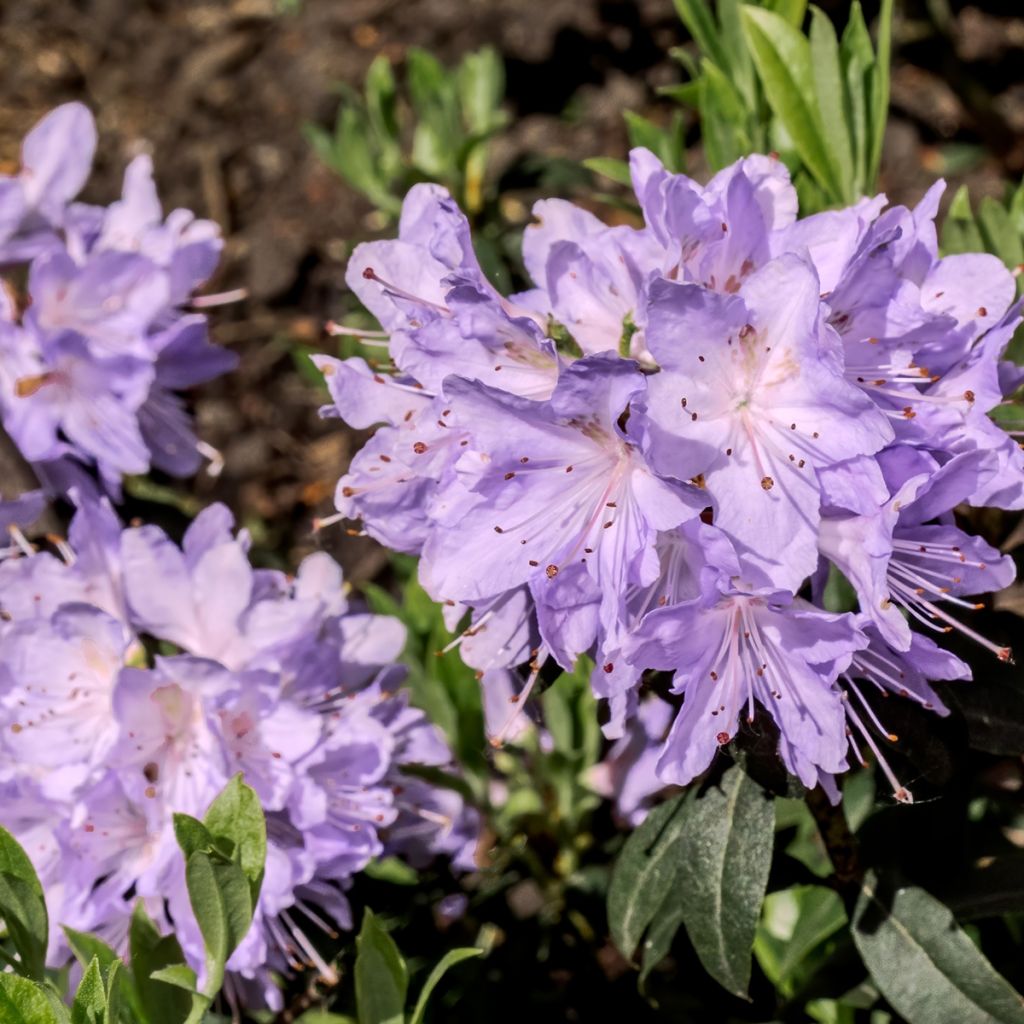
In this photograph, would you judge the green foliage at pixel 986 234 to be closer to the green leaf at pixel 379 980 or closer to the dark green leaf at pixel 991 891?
the dark green leaf at pixel 991 891

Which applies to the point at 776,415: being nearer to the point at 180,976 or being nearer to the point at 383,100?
the point at 180,976

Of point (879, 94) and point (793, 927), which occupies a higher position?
point (879, 94)

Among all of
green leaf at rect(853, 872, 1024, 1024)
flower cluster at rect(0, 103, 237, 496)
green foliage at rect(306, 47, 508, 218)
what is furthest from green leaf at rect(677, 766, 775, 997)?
green foliage at rect(306, 47, 508, 218)

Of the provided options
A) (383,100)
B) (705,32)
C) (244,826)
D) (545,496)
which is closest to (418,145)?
(383,100)

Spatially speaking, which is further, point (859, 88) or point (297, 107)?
point (297, 107)

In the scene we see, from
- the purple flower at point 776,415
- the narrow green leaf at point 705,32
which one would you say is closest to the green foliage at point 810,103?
the narrow green leaf at point 705,32

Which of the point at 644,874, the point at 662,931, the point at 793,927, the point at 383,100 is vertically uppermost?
the point at 383,100
